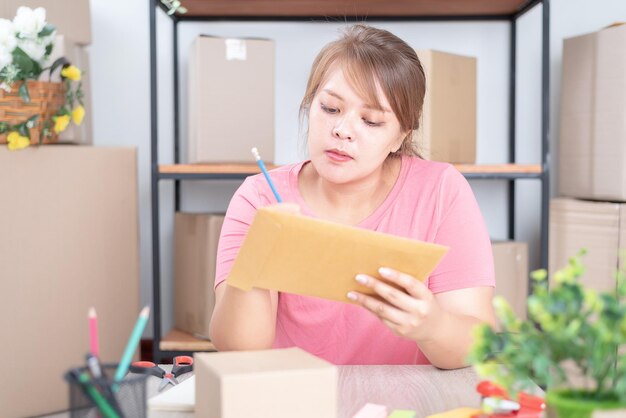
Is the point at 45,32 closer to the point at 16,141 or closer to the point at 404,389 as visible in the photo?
the point at 16,141

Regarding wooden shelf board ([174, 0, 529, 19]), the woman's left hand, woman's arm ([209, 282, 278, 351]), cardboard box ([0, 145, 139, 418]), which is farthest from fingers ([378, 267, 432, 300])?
wooden shelf board ([174, 0, 529, 19])

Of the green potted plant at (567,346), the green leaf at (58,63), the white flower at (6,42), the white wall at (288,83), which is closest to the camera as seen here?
the green potted plant at (567,346)

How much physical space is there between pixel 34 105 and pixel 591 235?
1427 mm

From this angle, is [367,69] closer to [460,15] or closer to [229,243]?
[229,243]

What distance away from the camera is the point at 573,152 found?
203cm

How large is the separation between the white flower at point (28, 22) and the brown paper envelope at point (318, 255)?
1009mm

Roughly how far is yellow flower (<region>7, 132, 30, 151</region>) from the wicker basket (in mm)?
32

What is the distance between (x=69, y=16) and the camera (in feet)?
6.44

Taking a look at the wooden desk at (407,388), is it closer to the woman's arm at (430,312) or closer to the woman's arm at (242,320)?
the woman's arm at (430,312)

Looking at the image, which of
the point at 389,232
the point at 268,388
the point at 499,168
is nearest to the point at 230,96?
the point at 499,168

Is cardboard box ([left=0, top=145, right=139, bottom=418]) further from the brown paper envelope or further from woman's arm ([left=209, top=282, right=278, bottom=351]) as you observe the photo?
the brown paper envelope

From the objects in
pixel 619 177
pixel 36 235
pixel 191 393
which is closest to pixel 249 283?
pixel 191 393

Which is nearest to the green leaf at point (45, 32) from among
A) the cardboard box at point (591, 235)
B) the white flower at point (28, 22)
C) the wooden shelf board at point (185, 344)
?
the white flower at point (28, 22)

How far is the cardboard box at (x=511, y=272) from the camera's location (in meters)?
1.99
